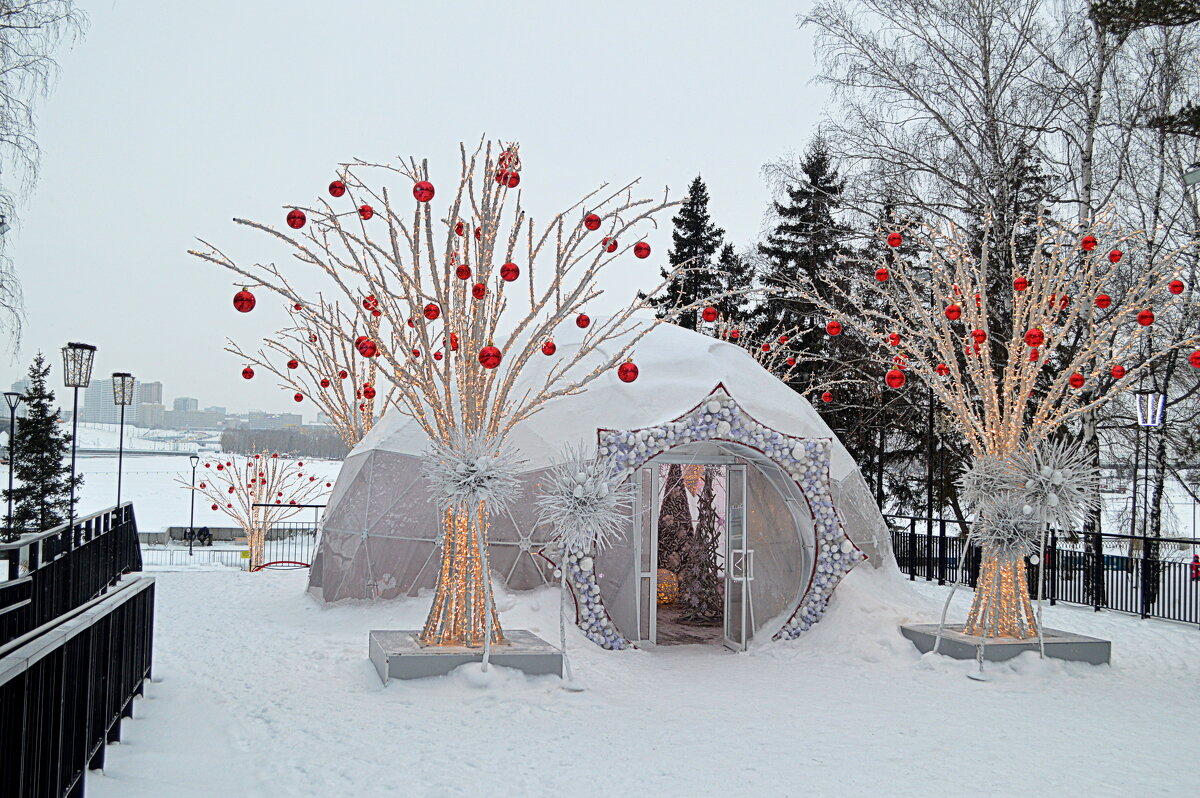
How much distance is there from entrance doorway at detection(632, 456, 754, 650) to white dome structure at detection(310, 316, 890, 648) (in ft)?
0.12

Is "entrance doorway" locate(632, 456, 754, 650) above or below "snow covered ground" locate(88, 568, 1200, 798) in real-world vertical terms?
above

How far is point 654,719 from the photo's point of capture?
24.7 ft

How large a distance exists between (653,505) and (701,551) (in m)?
2.44

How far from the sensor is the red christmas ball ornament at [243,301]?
6.88 meters

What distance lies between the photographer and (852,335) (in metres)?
24.1

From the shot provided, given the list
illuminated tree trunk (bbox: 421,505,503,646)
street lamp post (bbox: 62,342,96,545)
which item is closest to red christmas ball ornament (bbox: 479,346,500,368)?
illuminated tree trunk (bbox: 421,505,503,646)

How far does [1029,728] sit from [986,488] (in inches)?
117

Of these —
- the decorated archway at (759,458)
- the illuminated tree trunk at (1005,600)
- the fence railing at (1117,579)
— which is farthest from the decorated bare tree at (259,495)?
the illuminated tree trunk at (1005,600)

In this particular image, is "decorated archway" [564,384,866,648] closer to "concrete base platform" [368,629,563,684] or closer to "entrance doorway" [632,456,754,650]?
"entrance doorway" [632,456,754,650]

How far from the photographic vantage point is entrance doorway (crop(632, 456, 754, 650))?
10898 mm

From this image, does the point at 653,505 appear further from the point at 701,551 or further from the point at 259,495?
the point at 259,495

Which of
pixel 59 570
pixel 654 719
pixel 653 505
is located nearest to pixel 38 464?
pixel 59 570

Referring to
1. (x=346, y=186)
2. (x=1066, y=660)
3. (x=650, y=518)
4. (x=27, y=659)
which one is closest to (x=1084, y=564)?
(x=1066, y=660)

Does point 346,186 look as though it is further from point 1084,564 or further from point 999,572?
point 1084,564
